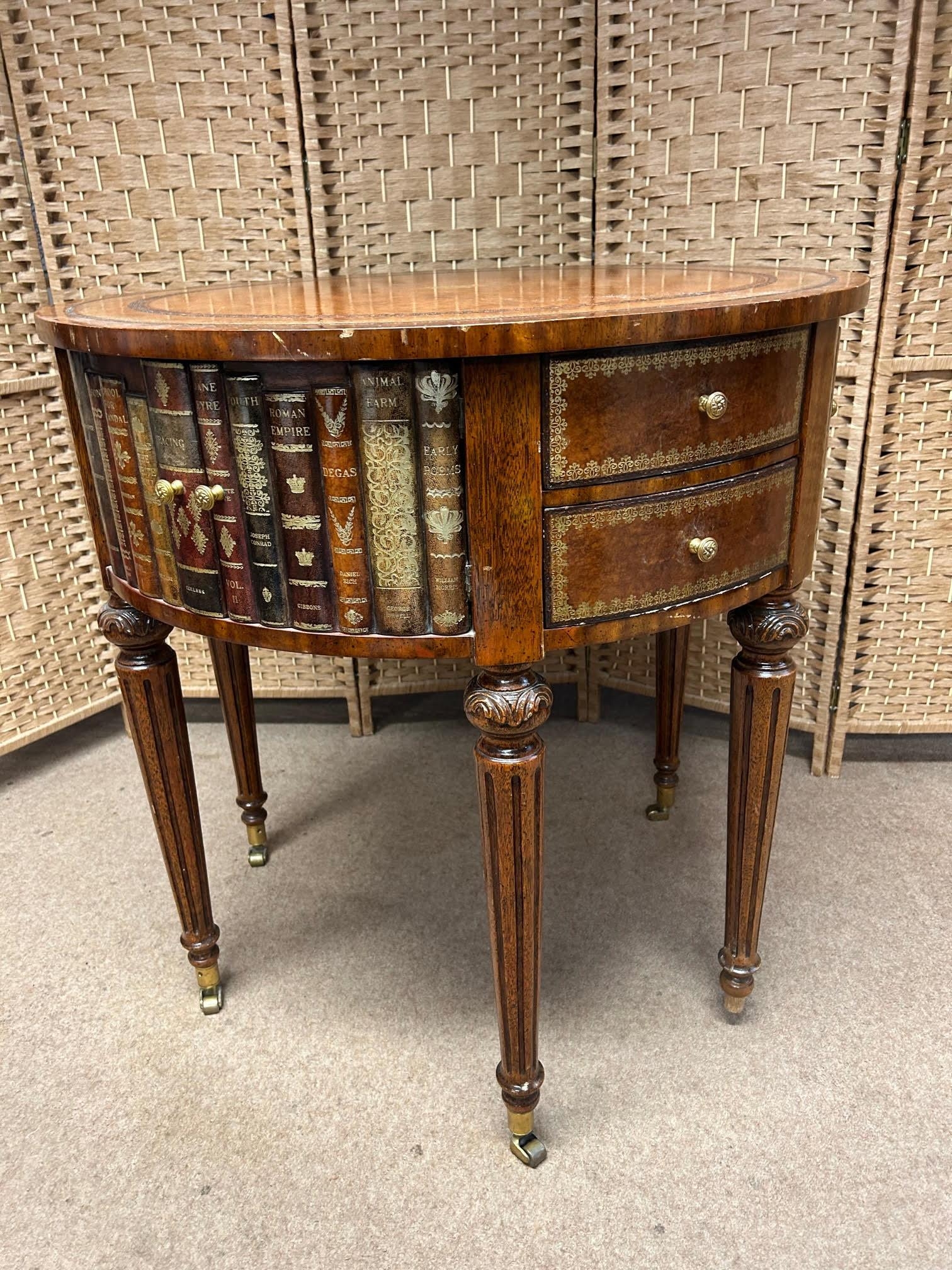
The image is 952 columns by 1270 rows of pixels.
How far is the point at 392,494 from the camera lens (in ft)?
2.77

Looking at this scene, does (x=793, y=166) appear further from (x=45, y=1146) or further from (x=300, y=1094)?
(x=45, y=1146)

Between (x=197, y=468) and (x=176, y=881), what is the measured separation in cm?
64

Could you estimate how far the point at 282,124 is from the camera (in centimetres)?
171

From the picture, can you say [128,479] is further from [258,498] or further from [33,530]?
[33,530]

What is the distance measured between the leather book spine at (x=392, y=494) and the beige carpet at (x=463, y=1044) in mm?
667

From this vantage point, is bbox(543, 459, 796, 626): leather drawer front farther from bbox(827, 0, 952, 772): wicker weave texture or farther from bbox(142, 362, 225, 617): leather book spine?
bbox(827, 0, 952, 772): wicker weave texture

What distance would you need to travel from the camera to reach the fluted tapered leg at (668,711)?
1.63 m

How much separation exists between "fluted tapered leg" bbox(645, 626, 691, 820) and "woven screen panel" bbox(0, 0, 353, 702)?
0.97m

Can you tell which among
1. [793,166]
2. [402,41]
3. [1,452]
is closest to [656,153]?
[793,166]

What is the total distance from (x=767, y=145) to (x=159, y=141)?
1068 mm

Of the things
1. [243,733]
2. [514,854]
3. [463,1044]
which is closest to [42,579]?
[243,733]

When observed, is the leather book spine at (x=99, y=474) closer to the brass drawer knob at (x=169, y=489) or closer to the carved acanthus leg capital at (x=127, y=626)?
the carved acanthus leg capital at (x=127, y=626)

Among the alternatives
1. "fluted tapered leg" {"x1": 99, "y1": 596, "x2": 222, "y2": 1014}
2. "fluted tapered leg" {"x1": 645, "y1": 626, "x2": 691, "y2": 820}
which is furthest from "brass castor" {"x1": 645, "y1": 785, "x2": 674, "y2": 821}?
"fluted tapered leg" {"x1": 99, "y1": 596, "x2": 222, "y2": 1014}

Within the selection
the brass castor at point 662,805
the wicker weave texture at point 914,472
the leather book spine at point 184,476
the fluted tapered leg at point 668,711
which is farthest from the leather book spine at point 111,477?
the wicker weave texture at point 914,472
